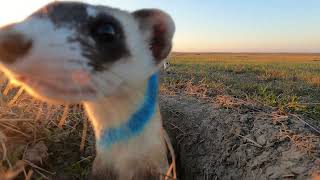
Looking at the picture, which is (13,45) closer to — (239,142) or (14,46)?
(14,46)

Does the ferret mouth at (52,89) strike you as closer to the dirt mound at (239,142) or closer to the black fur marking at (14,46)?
the black fur marking at (14,46)

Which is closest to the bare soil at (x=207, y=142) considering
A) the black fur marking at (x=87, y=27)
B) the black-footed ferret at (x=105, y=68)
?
the black-footed ferret at (x=105, y=68)

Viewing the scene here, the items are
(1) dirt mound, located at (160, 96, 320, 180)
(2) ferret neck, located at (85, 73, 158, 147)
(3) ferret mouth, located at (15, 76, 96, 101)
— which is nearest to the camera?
(3) ferret mouth, located at (15, 76, 96, 101)

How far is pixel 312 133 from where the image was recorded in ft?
10.9

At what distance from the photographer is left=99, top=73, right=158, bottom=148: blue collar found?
8.75 ft

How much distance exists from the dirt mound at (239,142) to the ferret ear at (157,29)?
1121 millimetres

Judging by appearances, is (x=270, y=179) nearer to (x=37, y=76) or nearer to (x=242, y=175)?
(x=242, y=175)

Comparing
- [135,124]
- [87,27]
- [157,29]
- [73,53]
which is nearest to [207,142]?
[135,124]

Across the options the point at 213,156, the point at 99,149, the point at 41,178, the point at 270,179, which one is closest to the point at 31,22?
the point at 99,149

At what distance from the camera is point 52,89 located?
199 centimetres

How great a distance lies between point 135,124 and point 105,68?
626 millimetres

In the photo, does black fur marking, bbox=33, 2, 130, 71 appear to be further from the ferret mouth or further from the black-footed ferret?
the ferret mouth

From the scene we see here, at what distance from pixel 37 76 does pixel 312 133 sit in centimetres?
209

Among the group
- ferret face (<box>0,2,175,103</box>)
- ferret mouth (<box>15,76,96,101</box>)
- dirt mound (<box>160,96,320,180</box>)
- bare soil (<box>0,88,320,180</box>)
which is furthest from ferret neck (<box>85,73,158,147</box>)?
dirt mound (<box>160,96,320,180</box>)
